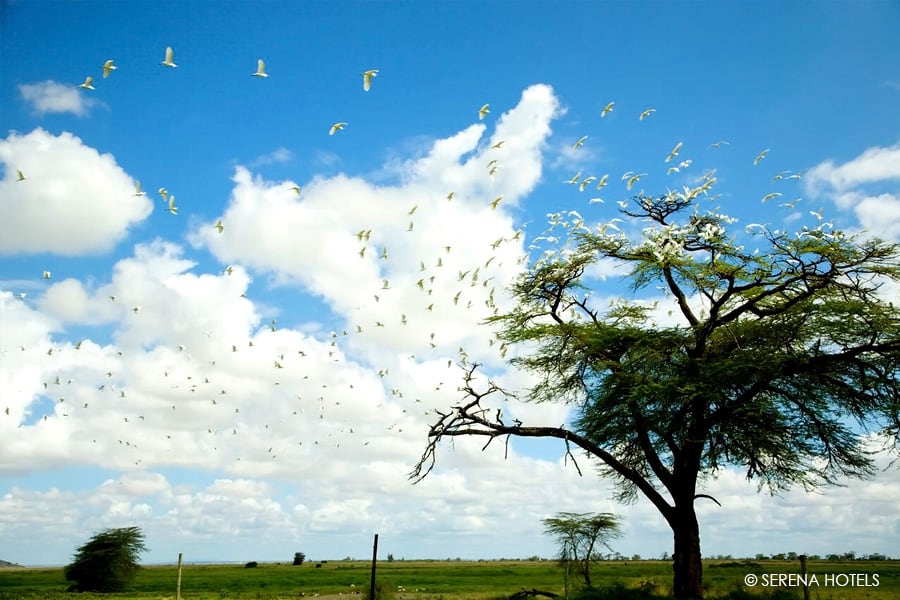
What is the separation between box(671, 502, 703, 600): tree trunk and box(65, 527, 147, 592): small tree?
42.2m

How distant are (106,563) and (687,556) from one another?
42988mm

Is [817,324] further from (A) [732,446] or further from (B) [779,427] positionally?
(A) [732,446]

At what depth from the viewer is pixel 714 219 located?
24.4m

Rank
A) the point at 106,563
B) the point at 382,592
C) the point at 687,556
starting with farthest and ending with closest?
the point at 106,563
the point at 382,592
the point at 687,556

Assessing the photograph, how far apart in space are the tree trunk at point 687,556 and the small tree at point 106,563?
42232mm

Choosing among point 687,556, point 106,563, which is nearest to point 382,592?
point 687,556

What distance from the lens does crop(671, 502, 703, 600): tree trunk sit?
2175cm

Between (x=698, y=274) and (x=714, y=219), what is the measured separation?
2.19 metres

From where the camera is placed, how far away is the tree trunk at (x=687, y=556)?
21750 millimetres

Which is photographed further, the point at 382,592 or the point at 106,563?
the point at 106,563

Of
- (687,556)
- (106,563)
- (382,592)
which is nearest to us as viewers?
(687,556)

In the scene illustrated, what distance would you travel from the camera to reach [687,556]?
22.2m

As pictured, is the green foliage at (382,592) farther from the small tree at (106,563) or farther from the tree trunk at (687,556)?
the small tree at (106,563)

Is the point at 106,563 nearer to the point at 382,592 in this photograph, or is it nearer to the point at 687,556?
the point at 382,592
